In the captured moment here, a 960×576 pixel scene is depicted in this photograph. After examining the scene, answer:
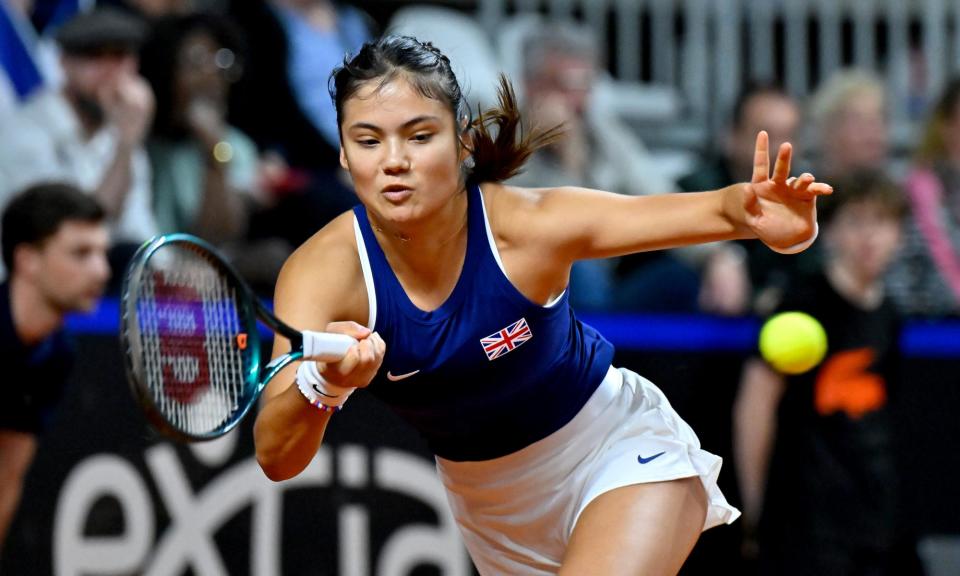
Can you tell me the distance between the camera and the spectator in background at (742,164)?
671 cm

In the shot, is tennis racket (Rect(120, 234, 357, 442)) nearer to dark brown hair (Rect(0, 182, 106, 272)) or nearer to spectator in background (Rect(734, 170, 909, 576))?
dark brown hair (Rect(0, 182, 106, 272))

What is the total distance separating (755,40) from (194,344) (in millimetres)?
5970

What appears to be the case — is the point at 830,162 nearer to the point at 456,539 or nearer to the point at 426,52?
the point at 456,539

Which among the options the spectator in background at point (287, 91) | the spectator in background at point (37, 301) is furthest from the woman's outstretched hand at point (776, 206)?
the spectator in background at point (287, 91)

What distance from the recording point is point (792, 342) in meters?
6.04

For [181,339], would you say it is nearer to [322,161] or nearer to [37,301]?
[37,301]

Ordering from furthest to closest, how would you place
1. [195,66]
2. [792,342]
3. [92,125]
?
[195,66] < [92,125] < [792,342]

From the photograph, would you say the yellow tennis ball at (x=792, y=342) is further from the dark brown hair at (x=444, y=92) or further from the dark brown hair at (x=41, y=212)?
the dark brown hair at (x=41, y=212)

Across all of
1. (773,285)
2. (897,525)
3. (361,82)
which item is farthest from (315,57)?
(361,82)

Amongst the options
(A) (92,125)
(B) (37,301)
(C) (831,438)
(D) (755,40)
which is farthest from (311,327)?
(D) (755,40)

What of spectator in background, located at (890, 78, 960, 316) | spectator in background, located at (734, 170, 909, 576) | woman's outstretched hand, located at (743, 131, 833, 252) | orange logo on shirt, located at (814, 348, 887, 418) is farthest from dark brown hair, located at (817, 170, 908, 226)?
woman's outstretched hand, located at (743, 131, 833, 252)

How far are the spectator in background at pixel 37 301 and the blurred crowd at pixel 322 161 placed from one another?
→ 0.31 m

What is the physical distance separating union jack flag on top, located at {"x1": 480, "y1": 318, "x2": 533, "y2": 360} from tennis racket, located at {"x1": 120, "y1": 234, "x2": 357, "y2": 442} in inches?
19.9

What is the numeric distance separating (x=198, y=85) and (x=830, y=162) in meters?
2.99
